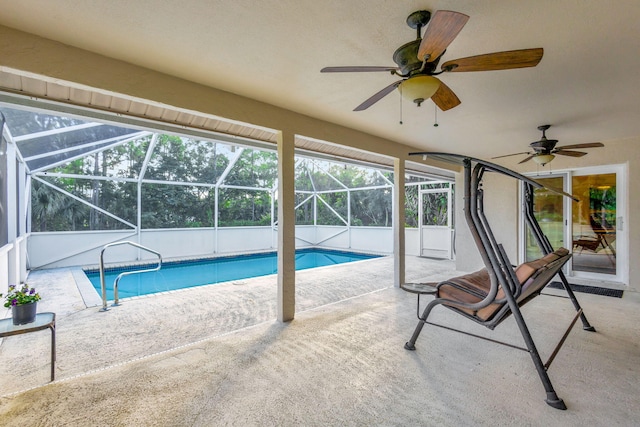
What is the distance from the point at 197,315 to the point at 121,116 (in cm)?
239

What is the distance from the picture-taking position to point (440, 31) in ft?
4.93

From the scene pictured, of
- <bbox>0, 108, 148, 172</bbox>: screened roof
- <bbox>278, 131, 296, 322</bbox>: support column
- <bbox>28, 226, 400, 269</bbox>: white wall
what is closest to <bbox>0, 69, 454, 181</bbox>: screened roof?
<bbox>278, 131, 296, 322</bbox>: support column

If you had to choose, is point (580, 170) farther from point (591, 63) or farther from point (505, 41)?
point (505, 41)

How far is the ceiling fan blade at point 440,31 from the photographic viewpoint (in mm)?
1384

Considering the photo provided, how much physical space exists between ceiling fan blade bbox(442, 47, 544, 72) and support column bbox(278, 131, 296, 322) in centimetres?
206

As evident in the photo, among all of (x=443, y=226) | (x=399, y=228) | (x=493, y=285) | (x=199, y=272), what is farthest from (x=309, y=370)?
(x=443, y=226)

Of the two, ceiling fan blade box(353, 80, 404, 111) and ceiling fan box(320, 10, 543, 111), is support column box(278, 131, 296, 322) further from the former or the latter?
ceiling fan box(320, 10, 543, 111)

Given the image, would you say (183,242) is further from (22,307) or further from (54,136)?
(22,307)

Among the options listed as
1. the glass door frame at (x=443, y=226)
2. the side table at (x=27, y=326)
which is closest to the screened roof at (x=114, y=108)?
the side table at (x=27, y=326)

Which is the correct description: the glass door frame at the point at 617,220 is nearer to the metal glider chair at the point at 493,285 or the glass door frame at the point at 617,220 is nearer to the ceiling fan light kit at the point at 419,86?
the metal glider chair at the point at 493,285

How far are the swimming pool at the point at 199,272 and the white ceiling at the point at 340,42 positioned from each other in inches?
205

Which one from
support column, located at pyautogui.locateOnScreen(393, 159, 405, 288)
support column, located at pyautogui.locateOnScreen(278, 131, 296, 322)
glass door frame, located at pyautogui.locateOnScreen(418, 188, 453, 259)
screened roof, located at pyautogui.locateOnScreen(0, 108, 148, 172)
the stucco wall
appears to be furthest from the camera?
glass door frame, located at pyautogui.locateOnScreen(418, 188, 453, 259)

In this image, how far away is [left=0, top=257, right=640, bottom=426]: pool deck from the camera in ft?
6.29

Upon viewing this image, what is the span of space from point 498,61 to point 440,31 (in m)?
0.52
